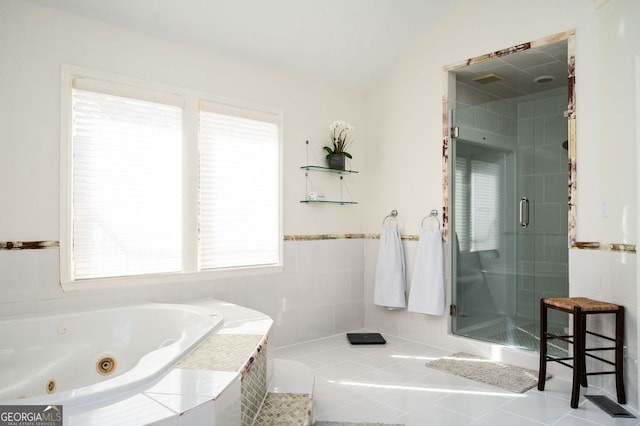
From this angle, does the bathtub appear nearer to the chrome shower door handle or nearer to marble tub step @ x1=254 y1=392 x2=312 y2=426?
marble tub step @ x1=254 y1=392 x2=312 y2=426

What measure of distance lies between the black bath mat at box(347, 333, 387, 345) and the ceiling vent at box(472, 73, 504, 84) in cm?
235

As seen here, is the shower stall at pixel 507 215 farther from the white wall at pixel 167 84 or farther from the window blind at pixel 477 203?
the white wall at pixel 167 84

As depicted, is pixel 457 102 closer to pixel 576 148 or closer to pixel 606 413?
pixel 576 148

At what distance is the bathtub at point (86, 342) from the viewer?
2113 millimetres

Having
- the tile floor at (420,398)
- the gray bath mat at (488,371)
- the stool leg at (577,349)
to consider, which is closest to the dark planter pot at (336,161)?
the tile floor at (420,398)

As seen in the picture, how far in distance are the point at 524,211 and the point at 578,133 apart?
715mm

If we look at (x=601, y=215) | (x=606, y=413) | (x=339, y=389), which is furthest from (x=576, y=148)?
(x=339, y=389)

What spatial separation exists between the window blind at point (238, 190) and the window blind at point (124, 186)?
0.71 ft

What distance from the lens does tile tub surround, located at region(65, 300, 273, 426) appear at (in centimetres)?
121

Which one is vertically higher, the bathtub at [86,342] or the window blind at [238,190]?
the window blind at [238,190]

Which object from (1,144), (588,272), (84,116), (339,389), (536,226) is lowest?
(339,389)

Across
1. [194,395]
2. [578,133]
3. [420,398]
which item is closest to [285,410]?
[194,395]

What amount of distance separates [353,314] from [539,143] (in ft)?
7.00

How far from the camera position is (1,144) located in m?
2.37
